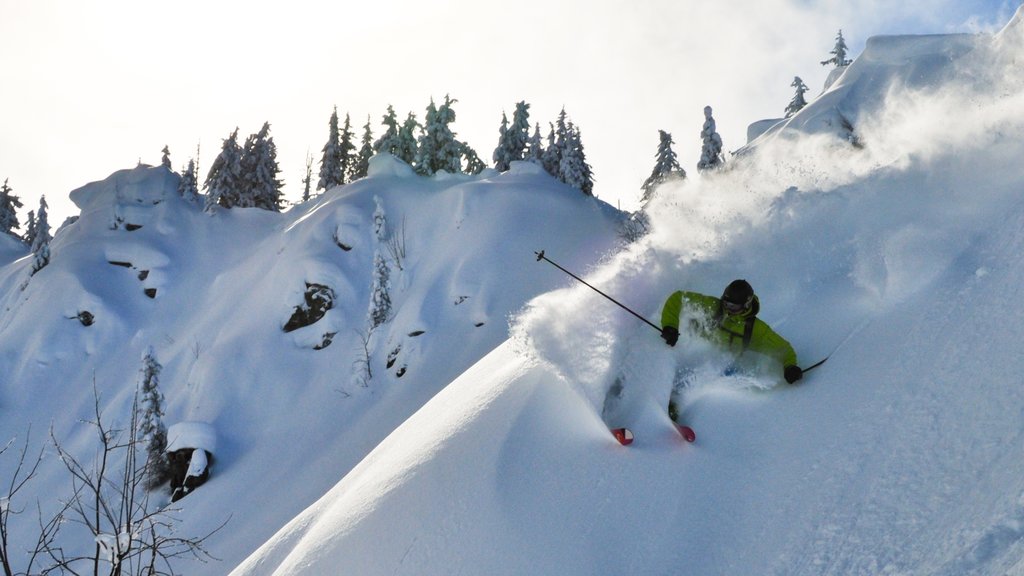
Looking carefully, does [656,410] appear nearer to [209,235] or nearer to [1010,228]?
[1010,228]

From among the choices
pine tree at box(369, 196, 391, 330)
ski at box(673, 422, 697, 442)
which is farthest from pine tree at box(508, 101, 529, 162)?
ski at box(673, 422, 697, 442)

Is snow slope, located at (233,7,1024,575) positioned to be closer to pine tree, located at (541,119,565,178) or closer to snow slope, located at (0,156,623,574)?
snow slope, located at (0,156,623,574)

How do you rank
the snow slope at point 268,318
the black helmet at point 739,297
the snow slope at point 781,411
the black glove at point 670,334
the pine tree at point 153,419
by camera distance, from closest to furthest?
the snow slope at point 781,411 < the black helmet at point 739,297 < the black glove at point 670,334 < the snow slope at point 268,318 < the pine tree at point 153,419

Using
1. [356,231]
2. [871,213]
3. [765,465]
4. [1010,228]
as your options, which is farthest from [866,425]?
[356,231]

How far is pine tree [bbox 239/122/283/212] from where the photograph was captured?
47.2 meters

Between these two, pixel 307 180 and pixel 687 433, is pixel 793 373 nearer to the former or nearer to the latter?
pixel 687 433

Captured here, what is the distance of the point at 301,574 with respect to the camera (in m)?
5.30

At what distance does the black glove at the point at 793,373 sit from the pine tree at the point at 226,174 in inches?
1676

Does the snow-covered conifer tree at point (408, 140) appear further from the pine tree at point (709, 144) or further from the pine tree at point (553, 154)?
the pine tree at point (709, 144)

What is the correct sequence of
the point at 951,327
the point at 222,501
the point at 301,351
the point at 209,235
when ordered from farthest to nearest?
1. the point at 209,235
2. the point at 301,351
3. the point at 222,501
4. the point at 951,327

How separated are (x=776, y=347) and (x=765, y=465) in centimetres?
170

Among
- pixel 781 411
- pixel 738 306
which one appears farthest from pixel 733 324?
pixel 781 411

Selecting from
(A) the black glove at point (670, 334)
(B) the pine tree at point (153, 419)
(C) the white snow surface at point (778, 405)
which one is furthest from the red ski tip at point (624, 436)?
(B) the pine tree at point (153, 419)

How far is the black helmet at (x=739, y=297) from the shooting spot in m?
6.13
